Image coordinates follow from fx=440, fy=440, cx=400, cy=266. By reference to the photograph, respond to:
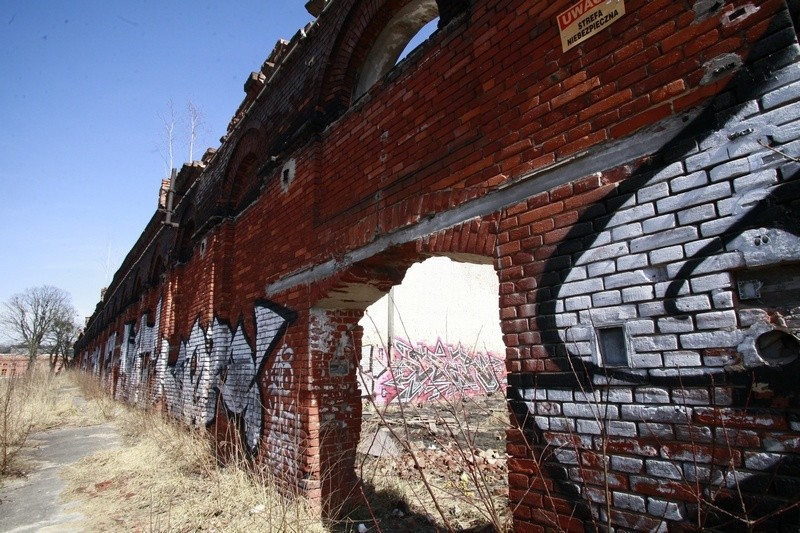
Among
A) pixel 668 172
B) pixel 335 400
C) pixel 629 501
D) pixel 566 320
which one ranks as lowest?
pixel 629 501

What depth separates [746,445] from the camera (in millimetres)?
1780

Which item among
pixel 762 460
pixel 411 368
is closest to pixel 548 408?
pixel 762 460

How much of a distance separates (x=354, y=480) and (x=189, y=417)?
4.67 m

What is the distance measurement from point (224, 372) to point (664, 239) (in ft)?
22.0

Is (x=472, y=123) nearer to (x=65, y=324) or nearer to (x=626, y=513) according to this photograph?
(x=626, y=513)

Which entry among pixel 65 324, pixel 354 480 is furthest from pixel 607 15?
pixel 65 324

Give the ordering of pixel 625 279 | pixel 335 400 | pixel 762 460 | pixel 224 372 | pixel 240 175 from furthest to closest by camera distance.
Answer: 1. pixel 240 175
2. pixel 224 372
3. pixel 335 400
4. pixel 625 279
5. pixel 762 460

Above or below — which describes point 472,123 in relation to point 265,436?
above

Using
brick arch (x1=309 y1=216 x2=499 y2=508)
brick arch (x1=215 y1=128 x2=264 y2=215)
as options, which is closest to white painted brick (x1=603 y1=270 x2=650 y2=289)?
brick arch (x1=309 y1=216 x2=499 y2=508)

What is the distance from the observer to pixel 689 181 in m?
2.03

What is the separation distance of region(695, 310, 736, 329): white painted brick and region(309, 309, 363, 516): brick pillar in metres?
3.37

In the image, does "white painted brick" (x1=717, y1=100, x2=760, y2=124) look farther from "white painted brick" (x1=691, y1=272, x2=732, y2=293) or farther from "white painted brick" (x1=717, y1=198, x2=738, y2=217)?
"white painted brick" (x1=691, y1=272, x2=732, y2=293)

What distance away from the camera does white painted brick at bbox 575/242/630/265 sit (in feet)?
7.34

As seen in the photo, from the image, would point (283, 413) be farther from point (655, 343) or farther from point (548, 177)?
point (655, 343)
